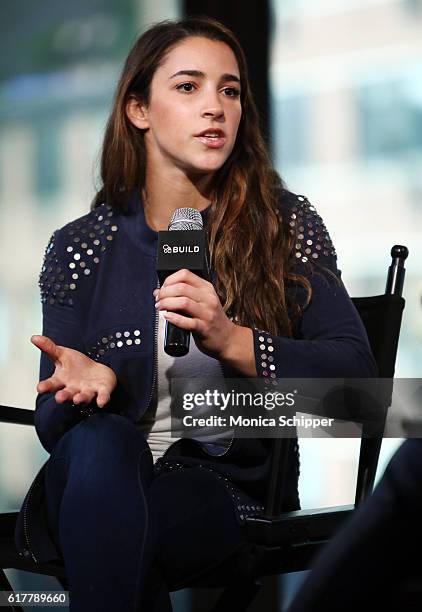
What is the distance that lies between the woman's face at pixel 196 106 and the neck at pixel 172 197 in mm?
25

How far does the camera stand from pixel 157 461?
60.4 inches

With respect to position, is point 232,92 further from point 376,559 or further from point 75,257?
point 376,559

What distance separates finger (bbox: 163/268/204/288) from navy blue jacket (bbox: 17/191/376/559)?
0.74 feet

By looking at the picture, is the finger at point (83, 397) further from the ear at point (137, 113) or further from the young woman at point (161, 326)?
the ear at point (137, 113)

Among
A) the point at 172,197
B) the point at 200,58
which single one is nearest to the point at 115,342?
the point at 172,197

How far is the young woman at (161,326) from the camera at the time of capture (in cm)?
130

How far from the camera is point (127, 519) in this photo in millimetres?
1281

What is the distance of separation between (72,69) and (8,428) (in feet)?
3.71

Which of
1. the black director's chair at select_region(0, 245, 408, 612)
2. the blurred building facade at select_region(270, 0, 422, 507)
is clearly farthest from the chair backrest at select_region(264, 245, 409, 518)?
the blurred building facade at select_region(270, 0, 422, 507)

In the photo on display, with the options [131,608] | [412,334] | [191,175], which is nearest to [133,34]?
[412,334]

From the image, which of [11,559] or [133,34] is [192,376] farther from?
[133,34]

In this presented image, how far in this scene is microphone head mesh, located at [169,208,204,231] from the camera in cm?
139

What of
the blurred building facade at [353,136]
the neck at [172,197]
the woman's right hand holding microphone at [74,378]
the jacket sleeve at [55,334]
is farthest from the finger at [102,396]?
the blurred building facade at [353,136]

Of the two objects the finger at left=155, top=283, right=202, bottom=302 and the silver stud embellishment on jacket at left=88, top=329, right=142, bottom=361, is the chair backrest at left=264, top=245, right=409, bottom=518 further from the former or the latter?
the finger at left=155, top=283, right=202, bottom=302
